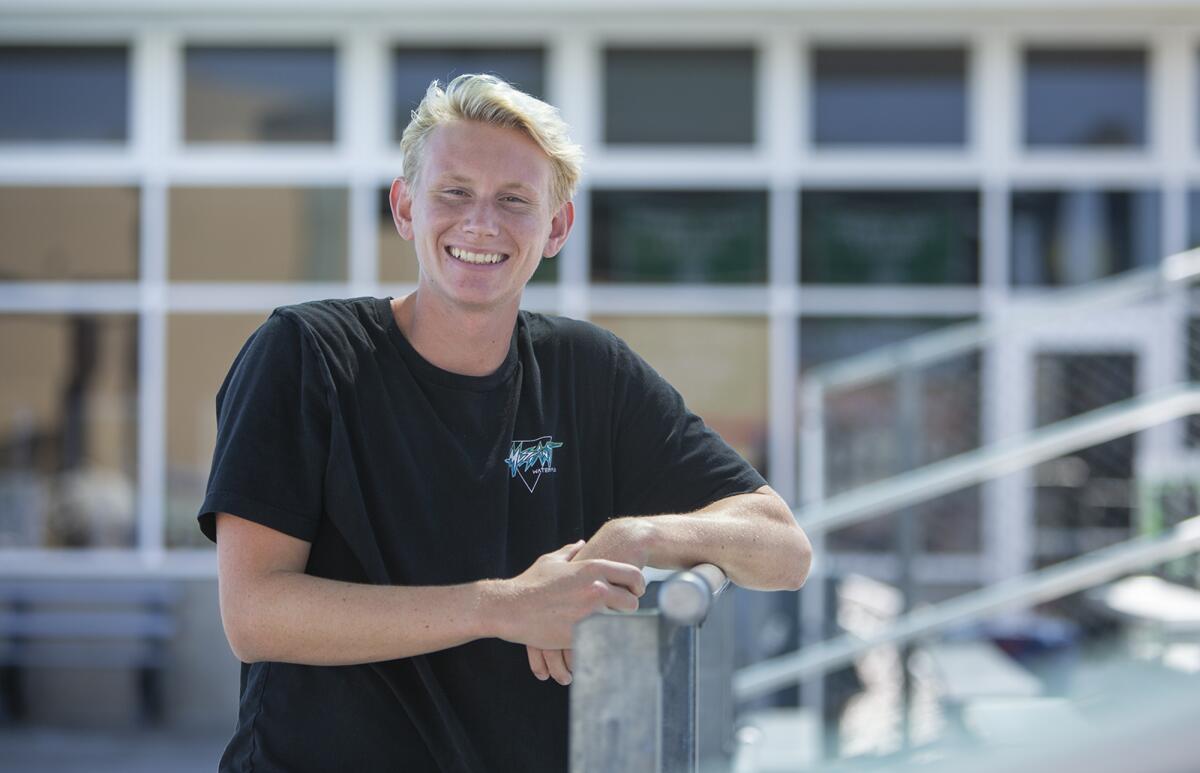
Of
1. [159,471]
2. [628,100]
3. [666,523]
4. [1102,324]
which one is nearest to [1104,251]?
[1102,324]

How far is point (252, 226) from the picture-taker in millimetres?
9633

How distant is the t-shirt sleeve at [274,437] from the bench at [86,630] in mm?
7665

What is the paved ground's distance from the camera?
25.6 ft

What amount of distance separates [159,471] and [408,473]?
315 inches

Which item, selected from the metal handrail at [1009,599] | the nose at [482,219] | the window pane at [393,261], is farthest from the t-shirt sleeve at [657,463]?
the window pane at [393,261]

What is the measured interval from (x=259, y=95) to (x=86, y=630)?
12.3 ft

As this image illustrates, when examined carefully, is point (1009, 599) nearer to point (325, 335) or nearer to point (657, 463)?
point (657, 463)

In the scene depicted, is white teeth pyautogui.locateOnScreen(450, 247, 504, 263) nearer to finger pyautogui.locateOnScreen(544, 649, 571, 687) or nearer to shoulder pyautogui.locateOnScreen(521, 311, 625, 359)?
shoulder pyautogui.locateOnScreen(521, 311, 625, 359)

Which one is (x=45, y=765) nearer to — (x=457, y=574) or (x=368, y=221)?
(x=368, y=221)

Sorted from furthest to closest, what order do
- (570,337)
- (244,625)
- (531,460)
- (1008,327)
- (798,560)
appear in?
(1008,327)
(570,337)
(798,560)
(531,460)
(244,625)

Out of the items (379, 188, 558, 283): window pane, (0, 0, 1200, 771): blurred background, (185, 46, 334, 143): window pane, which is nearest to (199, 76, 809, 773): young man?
(0, 0, 1200, 771): blurred background

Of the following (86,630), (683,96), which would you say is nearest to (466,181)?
(683,96)

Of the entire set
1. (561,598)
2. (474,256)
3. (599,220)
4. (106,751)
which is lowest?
(106,751)

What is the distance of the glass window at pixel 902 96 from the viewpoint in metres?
9.51
